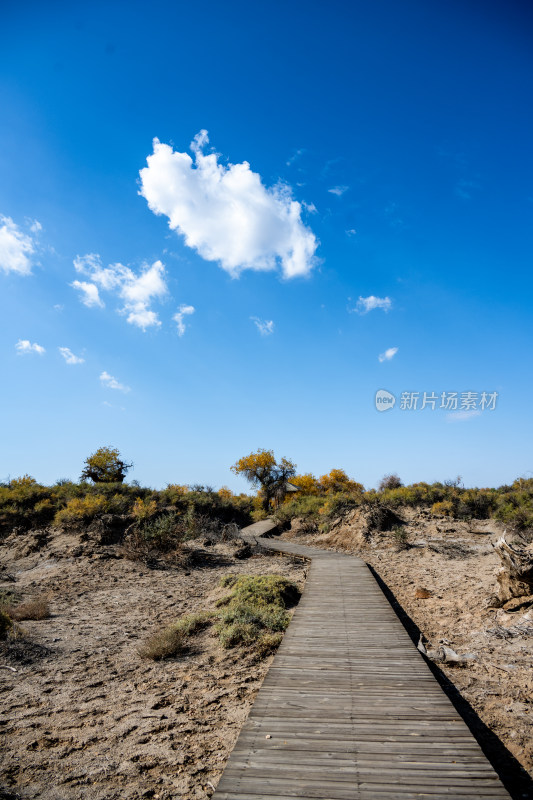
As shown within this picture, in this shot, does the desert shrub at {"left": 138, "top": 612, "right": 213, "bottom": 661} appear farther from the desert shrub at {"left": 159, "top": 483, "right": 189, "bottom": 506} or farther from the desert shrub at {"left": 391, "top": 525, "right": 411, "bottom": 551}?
the desert shrub at {"left": 159, "top": 483, "right": 189, "bottom": 506}

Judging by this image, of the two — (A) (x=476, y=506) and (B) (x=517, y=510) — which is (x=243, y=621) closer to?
(B) (x=517, y=510)

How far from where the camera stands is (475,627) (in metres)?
8.98

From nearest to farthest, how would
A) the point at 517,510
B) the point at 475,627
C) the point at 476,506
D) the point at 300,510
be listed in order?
the point at 475,627 < the point at 517,510 < the point at 476,506 < the point at 300,510

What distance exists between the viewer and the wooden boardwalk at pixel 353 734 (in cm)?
356

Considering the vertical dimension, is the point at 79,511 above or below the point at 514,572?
below

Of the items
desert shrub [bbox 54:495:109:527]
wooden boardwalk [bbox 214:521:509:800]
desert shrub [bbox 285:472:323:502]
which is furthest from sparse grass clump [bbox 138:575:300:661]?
desert shrub [bbox 285:472:323:502]

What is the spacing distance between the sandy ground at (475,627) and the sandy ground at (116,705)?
Result: 10.8 ft

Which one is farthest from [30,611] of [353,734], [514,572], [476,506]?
[476,506]

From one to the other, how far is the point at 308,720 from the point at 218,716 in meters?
1.65

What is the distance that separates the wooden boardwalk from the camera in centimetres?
356

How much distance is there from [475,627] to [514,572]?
1537 mm

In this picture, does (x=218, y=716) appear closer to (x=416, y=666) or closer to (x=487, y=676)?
(x=416, y=666)

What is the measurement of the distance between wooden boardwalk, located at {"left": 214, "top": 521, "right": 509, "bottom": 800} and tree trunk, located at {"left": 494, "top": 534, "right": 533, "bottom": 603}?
3.40m

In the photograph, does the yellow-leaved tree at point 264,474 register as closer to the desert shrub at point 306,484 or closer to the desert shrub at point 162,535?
the desert shrub at point 306,484
